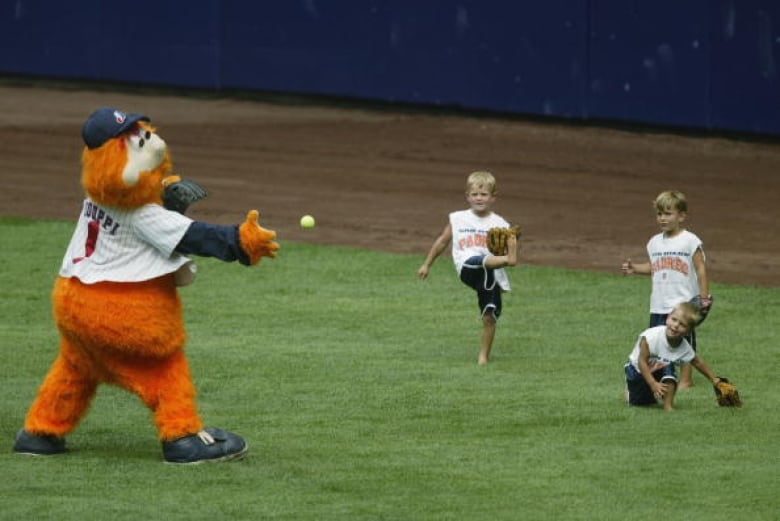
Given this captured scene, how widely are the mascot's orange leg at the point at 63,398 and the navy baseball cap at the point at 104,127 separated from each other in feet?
2.96

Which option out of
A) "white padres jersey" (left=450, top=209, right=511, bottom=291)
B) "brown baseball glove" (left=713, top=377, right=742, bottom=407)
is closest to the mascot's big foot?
"brown baseball glove" (left=713, top=377, right=742, bottom=407)

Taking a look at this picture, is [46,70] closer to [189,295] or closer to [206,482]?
[189,295]

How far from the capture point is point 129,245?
8.02 m

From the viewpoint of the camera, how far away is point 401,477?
305 inches

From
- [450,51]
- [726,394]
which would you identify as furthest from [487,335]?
[450,51]

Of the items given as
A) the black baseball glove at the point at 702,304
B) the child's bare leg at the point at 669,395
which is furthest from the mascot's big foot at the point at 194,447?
the black baseball glove at the point at 702,304

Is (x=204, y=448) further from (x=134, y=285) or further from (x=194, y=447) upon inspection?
(x=134, y=285)

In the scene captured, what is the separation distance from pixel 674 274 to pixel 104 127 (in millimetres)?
3323

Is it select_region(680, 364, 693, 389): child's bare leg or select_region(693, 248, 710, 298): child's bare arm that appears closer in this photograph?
select_region(693, 248, 710, 298): child's bare arm

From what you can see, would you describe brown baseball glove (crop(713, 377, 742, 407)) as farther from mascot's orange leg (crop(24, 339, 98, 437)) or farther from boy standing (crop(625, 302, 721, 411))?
mascot's orange leg (crop(24, 339, 98, 437))

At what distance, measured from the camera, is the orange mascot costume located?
7.91 m

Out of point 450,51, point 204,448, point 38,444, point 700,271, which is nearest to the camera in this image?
point 204,448

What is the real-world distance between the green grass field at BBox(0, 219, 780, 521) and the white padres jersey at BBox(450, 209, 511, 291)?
0.55 meters

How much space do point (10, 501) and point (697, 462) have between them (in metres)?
2.92
